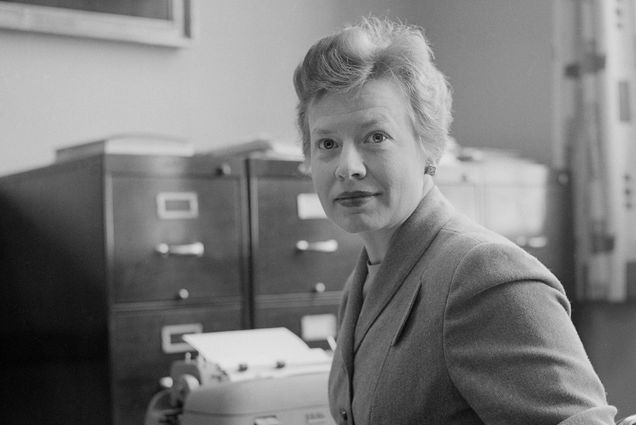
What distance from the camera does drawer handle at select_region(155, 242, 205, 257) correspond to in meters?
2.69

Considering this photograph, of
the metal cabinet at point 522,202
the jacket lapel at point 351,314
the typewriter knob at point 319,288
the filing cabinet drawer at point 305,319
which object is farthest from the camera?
the metal cabinet at point 522,202

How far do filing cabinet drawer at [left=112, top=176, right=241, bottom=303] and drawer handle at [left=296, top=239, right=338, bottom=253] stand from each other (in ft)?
0.73

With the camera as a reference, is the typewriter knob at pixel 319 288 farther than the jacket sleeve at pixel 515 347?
Yes

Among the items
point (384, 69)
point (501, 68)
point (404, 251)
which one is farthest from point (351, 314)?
point (501, 68)

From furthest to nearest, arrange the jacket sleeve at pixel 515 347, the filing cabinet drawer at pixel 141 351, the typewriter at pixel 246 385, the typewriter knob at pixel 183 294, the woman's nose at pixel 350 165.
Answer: the typewriter knob at pixel 183 294
the filing cabinet drawer at pixel 141 351
the typewriter at pixel 246 385
the woman's nose at pixel 350 165
the jacket sleeve at pixel 515 347

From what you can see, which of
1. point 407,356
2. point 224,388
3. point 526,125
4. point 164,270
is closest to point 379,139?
point 407,356

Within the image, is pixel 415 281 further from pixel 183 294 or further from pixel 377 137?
pixel 183 294

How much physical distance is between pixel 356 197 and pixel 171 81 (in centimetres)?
221

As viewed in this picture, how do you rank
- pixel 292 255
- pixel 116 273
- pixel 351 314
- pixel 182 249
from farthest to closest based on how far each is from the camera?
pixel 292 255 < pixel 182 249 < pixel 116 273 < pixel 351 314

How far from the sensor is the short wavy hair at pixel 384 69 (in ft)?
5.06

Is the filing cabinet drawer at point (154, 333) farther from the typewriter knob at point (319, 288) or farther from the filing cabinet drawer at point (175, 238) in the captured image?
the typewriter knob at point (319, 288)

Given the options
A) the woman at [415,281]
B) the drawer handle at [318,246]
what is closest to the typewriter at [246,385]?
the woman at [415,281]

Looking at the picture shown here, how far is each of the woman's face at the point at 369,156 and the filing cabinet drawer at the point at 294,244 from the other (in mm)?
1357

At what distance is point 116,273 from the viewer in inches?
103
